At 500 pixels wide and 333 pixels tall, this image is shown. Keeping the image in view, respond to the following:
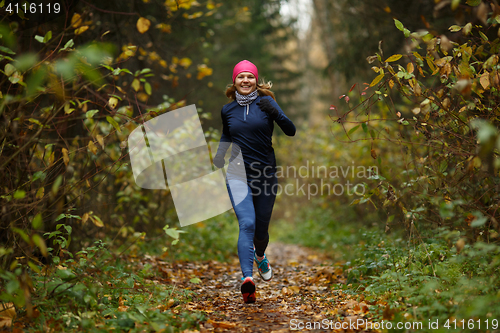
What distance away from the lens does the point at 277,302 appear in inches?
154

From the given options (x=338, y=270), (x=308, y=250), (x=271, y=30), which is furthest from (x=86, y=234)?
(x=271, y=30)

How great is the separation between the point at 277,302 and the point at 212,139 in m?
3.79

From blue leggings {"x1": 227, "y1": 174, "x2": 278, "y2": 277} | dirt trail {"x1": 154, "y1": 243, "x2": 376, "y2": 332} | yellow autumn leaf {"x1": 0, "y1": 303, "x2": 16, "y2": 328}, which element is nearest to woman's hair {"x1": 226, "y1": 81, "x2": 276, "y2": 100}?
blue leggings {"x1": 227, "y1": 174, "x2": 278, "y2": 277}

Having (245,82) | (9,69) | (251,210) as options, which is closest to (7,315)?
(9,69)

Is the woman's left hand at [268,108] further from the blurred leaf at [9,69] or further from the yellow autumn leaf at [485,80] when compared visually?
the blurred leaf at [9,69]

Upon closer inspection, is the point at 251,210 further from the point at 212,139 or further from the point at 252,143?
the point at 212,139

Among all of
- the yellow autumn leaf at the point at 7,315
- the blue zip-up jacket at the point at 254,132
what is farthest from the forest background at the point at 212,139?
the blue zip-up jacket at the point at 254,132

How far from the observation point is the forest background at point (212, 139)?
275 centimetres

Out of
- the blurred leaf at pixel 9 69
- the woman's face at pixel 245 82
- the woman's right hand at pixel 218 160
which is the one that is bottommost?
→ the woman's right hand at pixel 218 160

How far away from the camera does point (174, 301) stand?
3.55m

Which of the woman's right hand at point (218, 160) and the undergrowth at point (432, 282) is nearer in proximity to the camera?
the undergrowth at point (432, 282)

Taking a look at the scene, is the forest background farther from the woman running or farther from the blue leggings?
the woman running

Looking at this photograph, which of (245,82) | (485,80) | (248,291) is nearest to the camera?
(485,80)

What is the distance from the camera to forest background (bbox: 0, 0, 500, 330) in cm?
275
